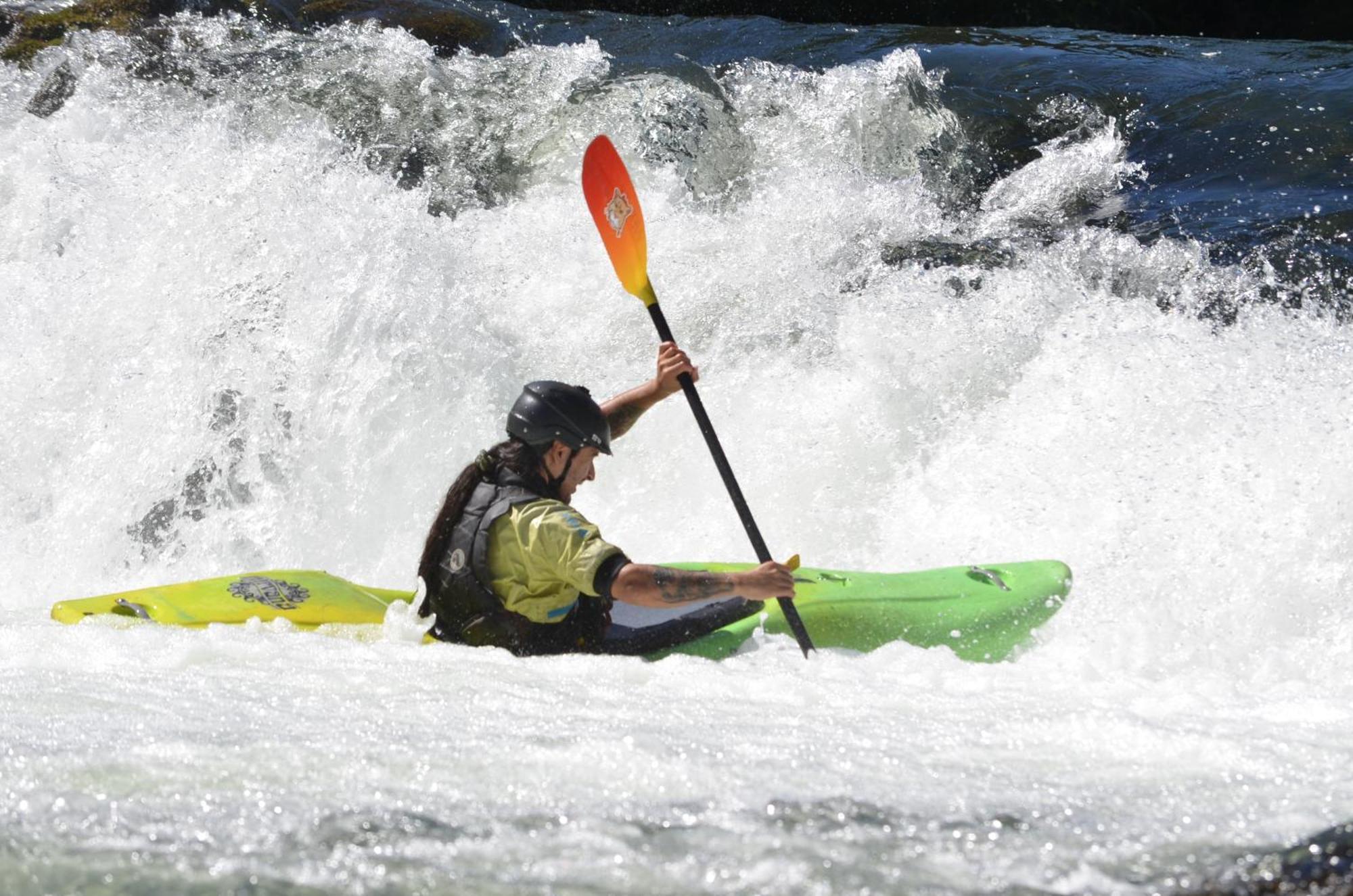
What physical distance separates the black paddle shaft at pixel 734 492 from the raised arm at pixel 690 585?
5.2 inches

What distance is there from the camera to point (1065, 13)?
11273 mm

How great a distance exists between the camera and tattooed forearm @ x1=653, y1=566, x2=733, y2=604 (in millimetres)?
3434

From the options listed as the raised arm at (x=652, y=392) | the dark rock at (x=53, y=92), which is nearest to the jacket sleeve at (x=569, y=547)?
the raised arm at (x=652, y=392)

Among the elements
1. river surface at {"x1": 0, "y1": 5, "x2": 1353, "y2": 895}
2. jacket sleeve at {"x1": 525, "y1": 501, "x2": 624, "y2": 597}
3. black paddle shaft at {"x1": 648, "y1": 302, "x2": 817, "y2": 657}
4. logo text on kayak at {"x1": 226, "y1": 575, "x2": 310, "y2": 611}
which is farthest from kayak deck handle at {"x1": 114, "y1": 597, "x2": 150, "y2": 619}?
black paddle shaft at {"x1": 648, "y1": 302, "x2": 817, "y2": 657}

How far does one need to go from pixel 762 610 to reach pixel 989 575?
72 centimetres

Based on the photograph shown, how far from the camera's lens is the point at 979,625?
158 inches

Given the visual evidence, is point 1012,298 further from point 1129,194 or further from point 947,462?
point 1129,194

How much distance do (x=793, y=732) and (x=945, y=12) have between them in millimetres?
9766

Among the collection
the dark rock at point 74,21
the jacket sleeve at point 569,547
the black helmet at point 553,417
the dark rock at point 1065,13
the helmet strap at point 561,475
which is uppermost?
the dark rock at point 1065,13

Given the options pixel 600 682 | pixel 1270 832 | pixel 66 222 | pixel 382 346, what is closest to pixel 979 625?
pixel 600 682

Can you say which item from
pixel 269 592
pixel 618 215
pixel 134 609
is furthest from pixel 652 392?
pixel 134 609

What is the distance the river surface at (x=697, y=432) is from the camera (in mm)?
2207

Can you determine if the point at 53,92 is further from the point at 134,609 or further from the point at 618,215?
the point at 134,609

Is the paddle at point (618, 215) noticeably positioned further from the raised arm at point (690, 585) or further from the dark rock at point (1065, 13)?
the dark rock at point (1065, 13)
